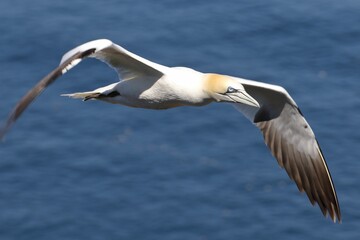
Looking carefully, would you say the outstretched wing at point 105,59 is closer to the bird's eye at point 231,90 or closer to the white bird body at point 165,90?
the white bird body at point 165,90

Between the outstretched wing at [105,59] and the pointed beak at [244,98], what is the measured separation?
1074mm

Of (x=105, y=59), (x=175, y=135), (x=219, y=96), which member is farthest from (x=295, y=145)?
(x=175, y=135)

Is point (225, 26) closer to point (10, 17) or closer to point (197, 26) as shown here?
point (197, 26)

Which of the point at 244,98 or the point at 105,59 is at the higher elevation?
the point at 105,59

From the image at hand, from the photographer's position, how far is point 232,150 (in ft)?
126

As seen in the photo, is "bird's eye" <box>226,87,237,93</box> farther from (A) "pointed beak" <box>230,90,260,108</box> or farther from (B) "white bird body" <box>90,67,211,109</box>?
(B) "white bird body" <box>90,67,211,109</box>

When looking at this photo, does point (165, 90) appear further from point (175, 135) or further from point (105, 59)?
point (175, 135)

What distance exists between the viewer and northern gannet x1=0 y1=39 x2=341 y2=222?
61.4 feet

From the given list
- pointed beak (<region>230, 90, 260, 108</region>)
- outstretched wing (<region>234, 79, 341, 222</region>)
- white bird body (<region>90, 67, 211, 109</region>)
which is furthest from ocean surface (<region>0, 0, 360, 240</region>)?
pointed beak (<region>230, 90, 260, 108</region>)

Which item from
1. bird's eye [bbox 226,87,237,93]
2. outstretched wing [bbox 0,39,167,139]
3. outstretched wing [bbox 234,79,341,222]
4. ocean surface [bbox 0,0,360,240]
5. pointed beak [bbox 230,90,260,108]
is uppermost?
outstretched wing [bbox 0,39,167,139]

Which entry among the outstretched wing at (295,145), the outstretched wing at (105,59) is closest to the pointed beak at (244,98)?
the outstretched wing at (105,59)

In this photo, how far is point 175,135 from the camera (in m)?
38.8

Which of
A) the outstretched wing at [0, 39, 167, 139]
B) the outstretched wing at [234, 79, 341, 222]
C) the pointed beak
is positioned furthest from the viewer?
the outstretched wing at [234, 79, 341, 222]

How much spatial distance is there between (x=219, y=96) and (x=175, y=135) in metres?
20.0
